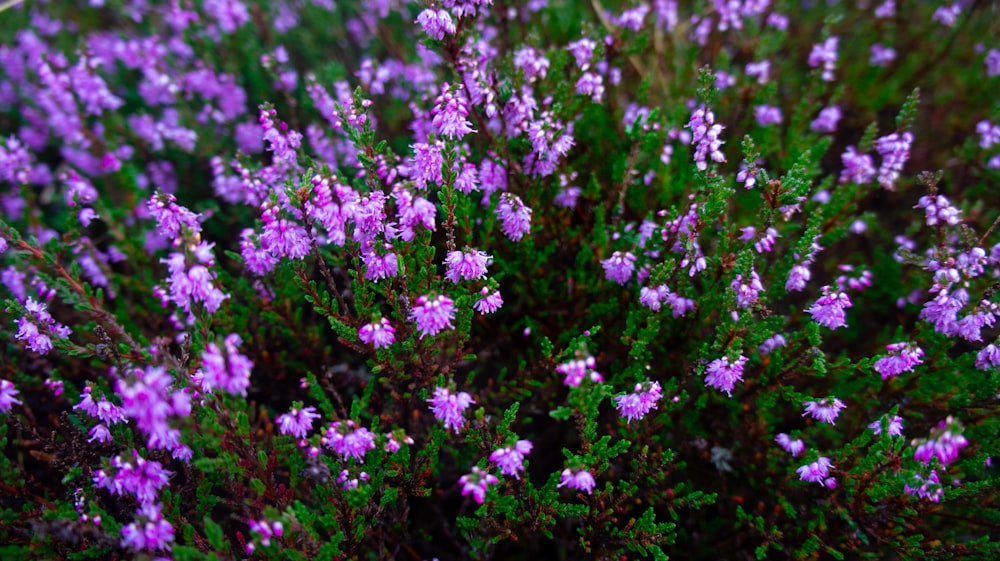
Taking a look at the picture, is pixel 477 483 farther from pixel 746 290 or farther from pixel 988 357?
pixel 988 357

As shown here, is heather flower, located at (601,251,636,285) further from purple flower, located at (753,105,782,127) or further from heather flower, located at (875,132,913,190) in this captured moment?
purple flower, located at (753,105,782,127)

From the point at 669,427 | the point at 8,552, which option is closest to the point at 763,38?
the point at 669,427

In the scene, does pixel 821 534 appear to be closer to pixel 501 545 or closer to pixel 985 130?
pixel 501 545

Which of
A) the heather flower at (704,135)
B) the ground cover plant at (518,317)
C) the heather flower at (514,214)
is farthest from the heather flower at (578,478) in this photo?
the heather flower at (704,135)

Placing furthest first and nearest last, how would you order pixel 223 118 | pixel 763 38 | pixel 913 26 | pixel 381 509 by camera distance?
pixel 913 26, pixel 223 118, pixel 763 38, pixel 381 509

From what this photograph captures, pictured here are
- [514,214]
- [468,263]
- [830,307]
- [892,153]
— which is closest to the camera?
[468,263]

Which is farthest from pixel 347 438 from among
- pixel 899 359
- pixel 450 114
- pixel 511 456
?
pixel 899 359
